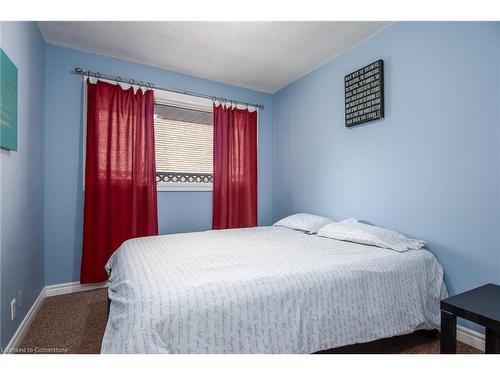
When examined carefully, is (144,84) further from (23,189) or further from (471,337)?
(471,337)

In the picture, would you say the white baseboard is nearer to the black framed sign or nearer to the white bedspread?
the white bedspread

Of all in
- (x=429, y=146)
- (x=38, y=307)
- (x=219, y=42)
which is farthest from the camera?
(x=219, y=42)

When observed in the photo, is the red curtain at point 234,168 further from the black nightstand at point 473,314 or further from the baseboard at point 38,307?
the black nightstand at point 473,314

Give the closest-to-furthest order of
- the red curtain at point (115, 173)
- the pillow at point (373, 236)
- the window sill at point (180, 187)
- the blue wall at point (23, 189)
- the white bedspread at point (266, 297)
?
the white bedspread at point (266, 297) → the blue wall at point (23, 189) → the pillow at point (373, 236) → the red curtain at point (115, 173) → the window sill at point (180, 187)

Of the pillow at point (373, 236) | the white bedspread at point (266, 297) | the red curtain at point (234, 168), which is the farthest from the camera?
the red curtain at point (234, 168)

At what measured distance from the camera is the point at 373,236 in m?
1.97

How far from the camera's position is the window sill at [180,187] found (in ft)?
9.96

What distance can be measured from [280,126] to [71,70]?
2537 millimetres

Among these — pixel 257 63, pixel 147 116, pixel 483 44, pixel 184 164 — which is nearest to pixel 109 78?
pixel 147 116

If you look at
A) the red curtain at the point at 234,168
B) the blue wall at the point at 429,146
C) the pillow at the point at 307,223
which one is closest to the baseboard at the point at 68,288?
the red curtain at the point at 234,168

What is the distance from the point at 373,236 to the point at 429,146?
0.81 meters

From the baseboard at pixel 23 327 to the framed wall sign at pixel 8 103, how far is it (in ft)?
4.03

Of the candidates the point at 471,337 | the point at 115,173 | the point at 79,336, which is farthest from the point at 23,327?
the point at 471,337

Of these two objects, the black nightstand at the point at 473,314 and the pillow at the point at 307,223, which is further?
the pillow at the point at 307,223
